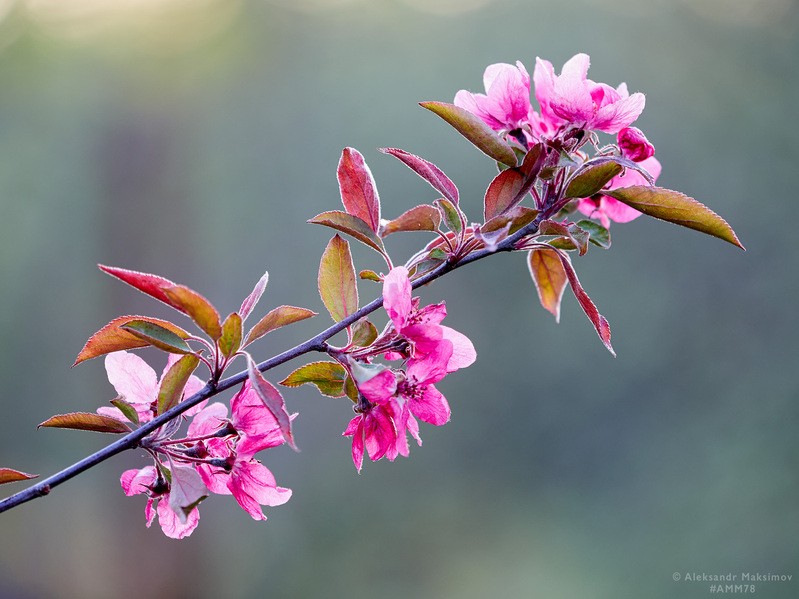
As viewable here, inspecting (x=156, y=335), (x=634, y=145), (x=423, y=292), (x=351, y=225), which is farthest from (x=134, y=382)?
(x=423, y=292)

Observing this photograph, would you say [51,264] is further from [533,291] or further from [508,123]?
[508,123]

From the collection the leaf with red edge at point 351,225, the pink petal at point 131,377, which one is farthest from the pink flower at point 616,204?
the pink petal at point 131,377

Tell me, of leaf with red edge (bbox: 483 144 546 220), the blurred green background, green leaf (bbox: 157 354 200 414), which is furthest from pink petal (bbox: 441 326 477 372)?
the blurred green background

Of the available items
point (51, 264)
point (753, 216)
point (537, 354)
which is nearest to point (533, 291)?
point (537, 354)

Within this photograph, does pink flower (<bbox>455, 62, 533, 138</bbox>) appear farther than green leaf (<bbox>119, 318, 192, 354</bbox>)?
Yes

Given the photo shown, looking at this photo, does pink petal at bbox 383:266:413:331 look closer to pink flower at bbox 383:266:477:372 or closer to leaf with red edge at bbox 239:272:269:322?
pink flower at bbox 383:266:477:372

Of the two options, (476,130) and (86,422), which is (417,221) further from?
(86,422)
